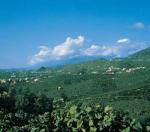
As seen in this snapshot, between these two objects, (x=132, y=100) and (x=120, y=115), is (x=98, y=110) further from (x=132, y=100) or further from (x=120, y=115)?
(x=132, y=100)

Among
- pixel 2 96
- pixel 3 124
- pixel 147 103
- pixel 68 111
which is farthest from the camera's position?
pixel 147 103

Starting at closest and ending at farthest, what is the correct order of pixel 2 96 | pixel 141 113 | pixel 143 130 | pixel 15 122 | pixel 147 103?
1. pixel 143 130
2. pixel 15 122
3. pixel 2 96
4. pixel 141 113
5. pixel 147 103

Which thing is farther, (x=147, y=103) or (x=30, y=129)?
(x=147, y=103)

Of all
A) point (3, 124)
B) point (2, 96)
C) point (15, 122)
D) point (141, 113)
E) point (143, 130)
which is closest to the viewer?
point (143, 130)

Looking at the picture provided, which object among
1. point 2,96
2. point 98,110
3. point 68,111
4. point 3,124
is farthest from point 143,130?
point 2,96

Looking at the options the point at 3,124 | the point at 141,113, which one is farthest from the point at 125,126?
the point at 141,113

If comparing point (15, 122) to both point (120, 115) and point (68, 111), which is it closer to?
point (68, 111)

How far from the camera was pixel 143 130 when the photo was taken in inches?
1667

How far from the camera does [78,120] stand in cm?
4269

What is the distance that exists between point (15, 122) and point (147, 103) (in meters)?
116

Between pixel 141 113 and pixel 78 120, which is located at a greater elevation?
pixel 78 120

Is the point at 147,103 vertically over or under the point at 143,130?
under

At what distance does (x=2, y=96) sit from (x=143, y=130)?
79.7m

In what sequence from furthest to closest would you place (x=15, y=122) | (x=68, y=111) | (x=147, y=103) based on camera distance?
(x=147, y=103) < (x=15, y=122) < (x=68, y=111)
